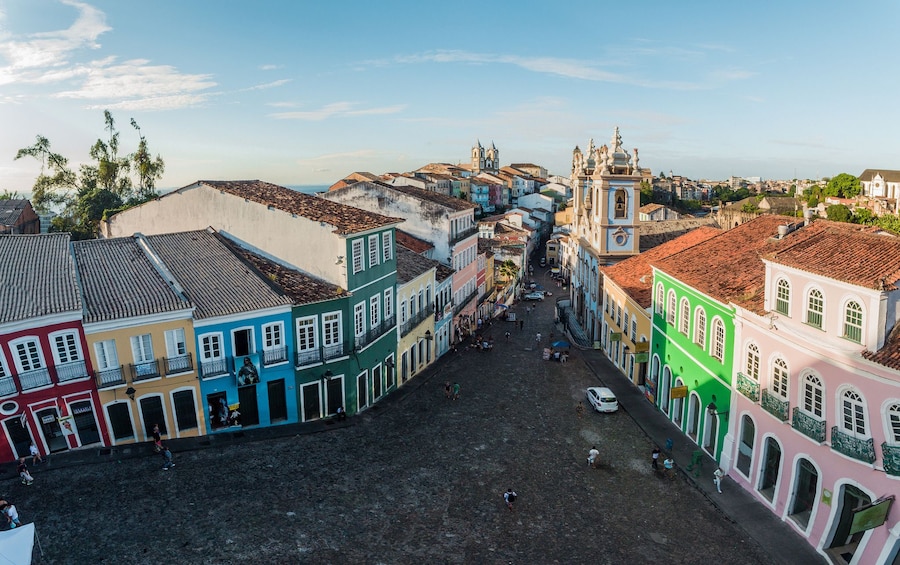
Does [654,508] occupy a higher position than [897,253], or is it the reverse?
[897,253]

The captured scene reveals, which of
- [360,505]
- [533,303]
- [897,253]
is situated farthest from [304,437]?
[533,303]

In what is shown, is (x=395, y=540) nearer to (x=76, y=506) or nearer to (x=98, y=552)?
(x=98, y=552)

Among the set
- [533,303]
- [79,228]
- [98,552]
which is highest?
[79,228]

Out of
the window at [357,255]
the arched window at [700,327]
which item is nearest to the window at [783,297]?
the arched window at [700,327]

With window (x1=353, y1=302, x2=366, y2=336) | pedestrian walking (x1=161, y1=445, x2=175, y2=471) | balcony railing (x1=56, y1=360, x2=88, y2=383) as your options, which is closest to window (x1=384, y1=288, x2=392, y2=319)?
window (x1=353, y1=302, x2=366, y2=336)

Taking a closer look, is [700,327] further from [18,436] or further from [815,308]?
[18,436]

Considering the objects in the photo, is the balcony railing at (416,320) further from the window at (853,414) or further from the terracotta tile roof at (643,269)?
the window at (853,414)
